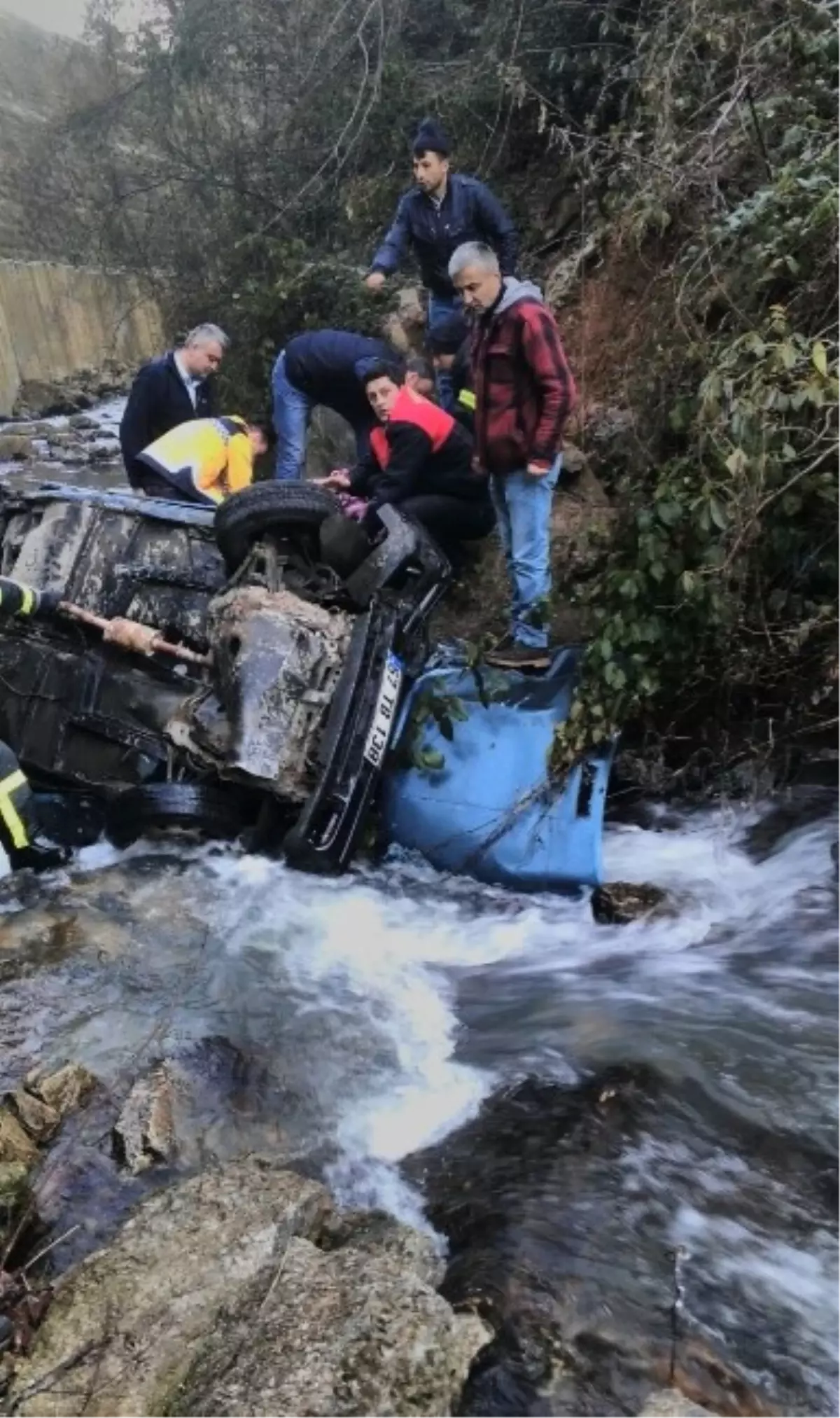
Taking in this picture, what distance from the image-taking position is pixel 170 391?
6582 mm

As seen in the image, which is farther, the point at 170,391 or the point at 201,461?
the point at 170,391

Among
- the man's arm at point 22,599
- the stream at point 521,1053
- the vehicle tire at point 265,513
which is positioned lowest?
the stream at point 521,1053

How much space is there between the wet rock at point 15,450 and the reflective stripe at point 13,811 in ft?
37.7

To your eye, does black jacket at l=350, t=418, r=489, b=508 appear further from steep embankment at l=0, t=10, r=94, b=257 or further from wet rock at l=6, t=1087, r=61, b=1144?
steep embankment at l=0, t=10, r=94, b=257

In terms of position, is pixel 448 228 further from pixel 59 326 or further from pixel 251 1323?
pixel 59 326

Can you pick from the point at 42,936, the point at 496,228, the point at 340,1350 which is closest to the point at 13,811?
the point at 42,936

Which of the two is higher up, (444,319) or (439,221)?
(439,221)

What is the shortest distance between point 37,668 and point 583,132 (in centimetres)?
549

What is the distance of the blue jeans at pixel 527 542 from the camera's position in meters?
4.94

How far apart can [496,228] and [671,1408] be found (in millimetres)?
5632

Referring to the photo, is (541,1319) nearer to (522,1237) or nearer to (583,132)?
(522,1237)

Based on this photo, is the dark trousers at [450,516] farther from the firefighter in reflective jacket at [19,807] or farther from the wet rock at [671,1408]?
the wet rock at [671,1408]

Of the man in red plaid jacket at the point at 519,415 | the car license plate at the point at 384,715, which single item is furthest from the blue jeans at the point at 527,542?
the car license plate at the point at 384,715

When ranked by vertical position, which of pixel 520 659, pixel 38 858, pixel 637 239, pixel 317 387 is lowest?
pixel 38 858
